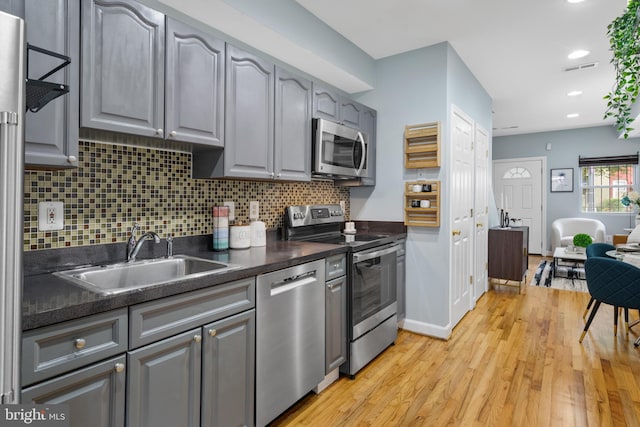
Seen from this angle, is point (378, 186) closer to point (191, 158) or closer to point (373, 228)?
point (373, 228)

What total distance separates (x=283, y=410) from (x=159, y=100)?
1681 millimetres

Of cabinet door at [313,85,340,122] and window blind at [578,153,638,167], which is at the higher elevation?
window blind at [578,153,638,167]

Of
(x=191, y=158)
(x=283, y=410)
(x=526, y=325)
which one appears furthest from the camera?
(x=526, y=325)

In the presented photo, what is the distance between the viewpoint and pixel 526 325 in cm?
335

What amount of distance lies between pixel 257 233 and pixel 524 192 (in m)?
7.07

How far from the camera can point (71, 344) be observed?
1.04 m

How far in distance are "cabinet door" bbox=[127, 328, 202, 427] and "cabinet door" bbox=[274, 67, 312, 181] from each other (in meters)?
1.23

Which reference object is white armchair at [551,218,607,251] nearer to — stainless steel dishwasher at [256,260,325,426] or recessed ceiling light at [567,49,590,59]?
recessed ceiling light at [567,49,590,59]

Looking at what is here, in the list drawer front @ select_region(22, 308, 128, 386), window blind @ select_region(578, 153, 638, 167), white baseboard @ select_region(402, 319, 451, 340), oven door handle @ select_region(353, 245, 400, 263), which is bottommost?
white baseboard @ select_region(402, 319, 451, 340)

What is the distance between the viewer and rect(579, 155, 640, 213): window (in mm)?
6543

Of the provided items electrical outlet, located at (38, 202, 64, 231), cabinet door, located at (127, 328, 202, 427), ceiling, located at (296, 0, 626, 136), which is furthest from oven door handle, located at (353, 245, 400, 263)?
ceiling, located at (296, 0, 626, 136)

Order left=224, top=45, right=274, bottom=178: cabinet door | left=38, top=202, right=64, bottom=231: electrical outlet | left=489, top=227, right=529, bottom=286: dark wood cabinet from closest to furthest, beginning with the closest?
1. left=38, top=202, right=64, bottom=231: electrical outlet
2. left=224, top=45, right=274, bottom=178: cabinet door
3. left=489, top=227, right=529, bottom=286: dark wood cabinet

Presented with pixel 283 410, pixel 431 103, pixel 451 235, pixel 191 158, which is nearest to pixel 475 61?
pixel 431 103

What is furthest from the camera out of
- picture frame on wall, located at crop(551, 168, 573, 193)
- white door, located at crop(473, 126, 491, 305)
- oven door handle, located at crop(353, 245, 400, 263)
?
picture frame on wall, located at crop(551, 168, 573, 193)
